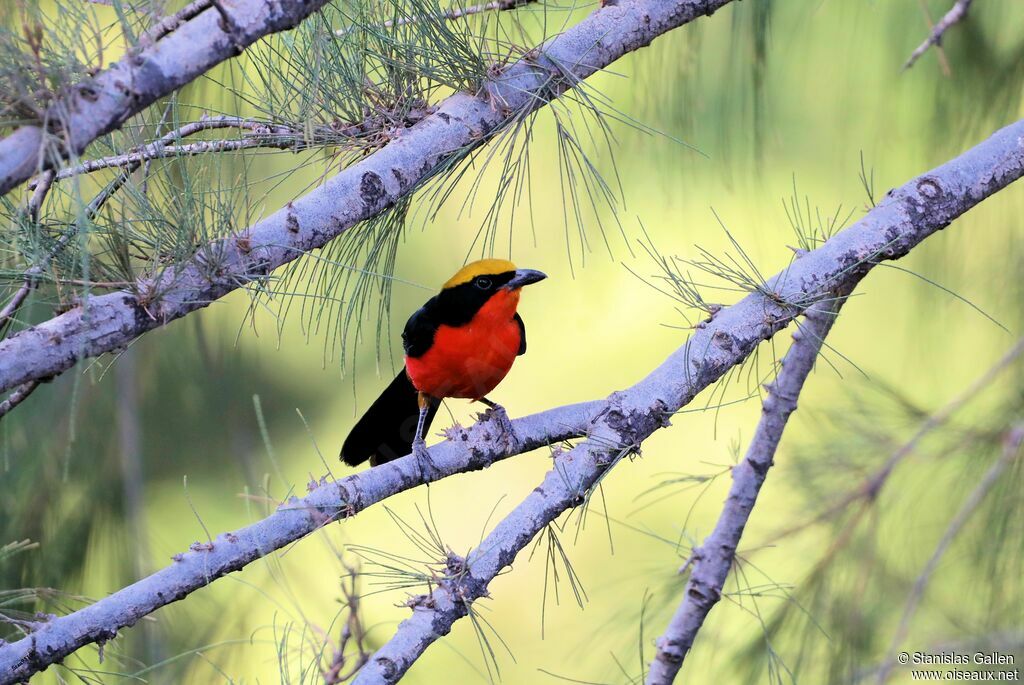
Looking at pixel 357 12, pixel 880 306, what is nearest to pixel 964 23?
pixel 880 306

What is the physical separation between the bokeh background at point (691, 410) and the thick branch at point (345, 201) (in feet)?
0.56

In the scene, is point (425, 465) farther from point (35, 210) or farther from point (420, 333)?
point (420, 333)

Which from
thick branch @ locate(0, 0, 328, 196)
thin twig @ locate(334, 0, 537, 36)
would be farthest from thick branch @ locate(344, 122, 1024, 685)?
thick branch @ locate(0, 0, 328, 196)

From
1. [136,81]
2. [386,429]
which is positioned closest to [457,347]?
[386,429]

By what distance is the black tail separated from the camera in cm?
262

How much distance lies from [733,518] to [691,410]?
0.51 m

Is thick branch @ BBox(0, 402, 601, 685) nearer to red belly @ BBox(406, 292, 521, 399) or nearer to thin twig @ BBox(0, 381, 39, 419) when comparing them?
thin twig @ BBox(0, 381, 39, 419)

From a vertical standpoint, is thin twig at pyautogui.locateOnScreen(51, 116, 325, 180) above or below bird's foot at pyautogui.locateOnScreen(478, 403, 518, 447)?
above

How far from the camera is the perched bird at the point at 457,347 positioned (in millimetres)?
2471

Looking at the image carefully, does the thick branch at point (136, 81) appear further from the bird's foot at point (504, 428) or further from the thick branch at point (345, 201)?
the bird's foot at point (504, 428)

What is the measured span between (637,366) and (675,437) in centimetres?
43

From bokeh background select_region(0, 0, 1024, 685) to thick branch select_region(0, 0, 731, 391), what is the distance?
6.7 inches

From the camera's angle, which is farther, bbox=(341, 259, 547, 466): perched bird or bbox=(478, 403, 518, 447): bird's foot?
bbox=(341, 259, 547, 466): perched bird

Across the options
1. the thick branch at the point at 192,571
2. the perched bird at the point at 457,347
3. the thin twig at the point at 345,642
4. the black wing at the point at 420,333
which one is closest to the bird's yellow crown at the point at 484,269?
the perched bird at the point at 457,347
